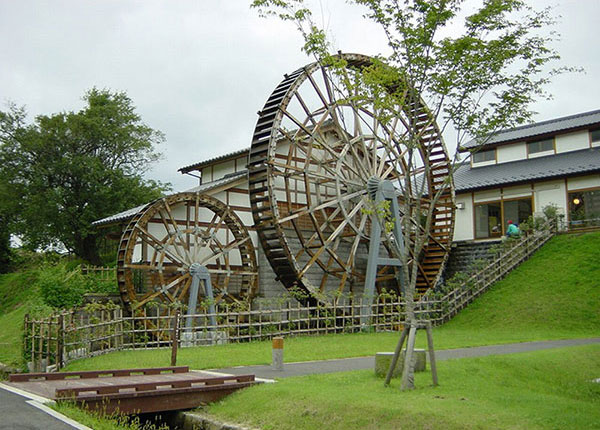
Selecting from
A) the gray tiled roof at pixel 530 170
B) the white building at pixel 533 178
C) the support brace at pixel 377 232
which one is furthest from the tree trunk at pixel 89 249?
the gray tiled roof at pixel 530 170

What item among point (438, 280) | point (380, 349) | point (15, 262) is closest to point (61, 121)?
point (15, 262)

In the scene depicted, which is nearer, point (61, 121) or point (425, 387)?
point (425, 387)

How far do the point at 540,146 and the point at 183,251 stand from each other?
54.3ft

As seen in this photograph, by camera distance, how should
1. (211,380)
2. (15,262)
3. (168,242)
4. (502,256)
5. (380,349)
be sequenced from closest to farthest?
(211,380) → (380,349) → (168,242) → (502,256) → (15,262)

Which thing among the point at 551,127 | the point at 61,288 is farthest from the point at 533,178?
the point at 61,288

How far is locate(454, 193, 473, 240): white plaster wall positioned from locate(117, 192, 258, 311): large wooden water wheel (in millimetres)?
10357

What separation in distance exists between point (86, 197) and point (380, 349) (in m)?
21.7

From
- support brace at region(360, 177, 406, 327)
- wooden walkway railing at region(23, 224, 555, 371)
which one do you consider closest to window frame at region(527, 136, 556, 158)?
wooden walkway railing at region(23, 224, 555, 371)

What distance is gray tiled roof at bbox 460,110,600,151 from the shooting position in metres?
26.3

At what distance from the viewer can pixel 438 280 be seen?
22.9 meters

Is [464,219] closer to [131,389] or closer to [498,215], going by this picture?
[498,215]

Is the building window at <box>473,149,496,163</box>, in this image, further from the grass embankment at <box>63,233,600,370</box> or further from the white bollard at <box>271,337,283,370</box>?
the white bollard at <box>271,337,283,370</box>

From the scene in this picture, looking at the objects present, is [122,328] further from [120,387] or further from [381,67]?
[381,67]

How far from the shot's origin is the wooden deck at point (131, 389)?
25.7 ft
